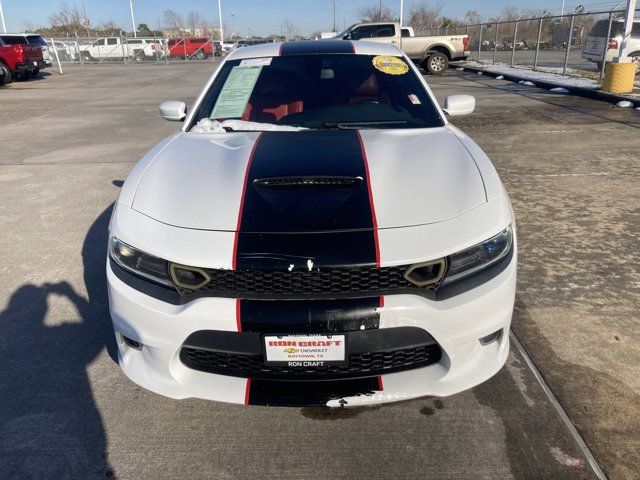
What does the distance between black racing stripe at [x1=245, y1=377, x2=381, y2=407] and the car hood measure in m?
0.60

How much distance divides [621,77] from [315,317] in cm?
1234

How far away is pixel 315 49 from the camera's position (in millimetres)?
3689

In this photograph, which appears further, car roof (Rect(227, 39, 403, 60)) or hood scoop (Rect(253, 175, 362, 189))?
car roof (Rect(227, 39, 403, 60))

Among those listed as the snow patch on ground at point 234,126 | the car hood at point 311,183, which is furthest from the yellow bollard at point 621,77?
the snow patch on ground at point 234,126

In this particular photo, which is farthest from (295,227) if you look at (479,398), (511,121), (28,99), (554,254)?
(28,99)

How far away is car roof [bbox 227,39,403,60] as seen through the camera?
3664 mm

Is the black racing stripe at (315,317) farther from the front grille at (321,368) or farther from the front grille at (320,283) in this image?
the front grille at (321,368)

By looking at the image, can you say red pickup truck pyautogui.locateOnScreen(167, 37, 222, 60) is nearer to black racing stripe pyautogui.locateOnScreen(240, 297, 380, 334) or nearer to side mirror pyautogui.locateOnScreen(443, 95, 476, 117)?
side mirror pyautogui.locateOnScreen(443, 95, 476, 117)

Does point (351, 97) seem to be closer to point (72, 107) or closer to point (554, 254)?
point (554, 254)

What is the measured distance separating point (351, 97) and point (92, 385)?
2.32 meters

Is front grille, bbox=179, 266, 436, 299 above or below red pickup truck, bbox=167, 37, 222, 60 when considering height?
below

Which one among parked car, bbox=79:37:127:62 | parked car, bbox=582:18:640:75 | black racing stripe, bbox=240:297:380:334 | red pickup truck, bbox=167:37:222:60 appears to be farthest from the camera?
red pickup truck, bbox=167:37:222:60

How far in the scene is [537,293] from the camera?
326cm

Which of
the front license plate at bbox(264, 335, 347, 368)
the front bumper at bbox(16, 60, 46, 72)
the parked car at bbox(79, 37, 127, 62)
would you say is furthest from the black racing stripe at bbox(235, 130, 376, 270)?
the parked car at bbox(79, 37, 127, 62)
